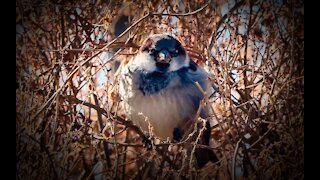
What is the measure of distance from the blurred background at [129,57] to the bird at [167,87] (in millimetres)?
45

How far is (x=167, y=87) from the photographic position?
291 centimetres

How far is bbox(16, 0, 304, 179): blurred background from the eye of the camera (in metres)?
2.90

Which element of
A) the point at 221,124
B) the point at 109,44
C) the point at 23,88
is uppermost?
the point at 109,44

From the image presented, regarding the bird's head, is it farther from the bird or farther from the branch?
the branch

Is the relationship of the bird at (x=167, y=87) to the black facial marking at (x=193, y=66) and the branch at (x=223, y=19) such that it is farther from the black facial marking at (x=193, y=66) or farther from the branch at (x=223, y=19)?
the branch at (x=223, y=19)

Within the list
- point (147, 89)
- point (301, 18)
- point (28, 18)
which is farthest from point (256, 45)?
point (28, 18)

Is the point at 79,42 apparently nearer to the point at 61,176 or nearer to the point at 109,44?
the point at 109,44

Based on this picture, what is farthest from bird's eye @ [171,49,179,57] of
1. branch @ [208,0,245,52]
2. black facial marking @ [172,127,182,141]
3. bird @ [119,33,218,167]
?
black facial marking @ [172,127,182,141]

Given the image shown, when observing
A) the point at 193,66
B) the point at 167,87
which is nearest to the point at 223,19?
the point at 193,66

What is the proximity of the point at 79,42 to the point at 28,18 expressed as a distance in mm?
268

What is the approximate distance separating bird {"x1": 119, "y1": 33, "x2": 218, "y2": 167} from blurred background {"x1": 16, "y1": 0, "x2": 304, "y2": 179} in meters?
0.05

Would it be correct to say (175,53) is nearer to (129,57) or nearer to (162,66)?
(162,66)

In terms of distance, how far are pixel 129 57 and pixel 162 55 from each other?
17 centimetres
